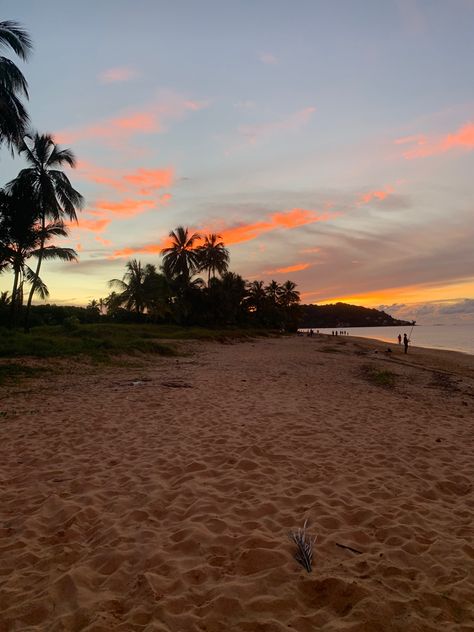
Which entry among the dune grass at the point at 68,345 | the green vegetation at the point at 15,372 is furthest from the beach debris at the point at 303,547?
the dune grass at the point at 68,345

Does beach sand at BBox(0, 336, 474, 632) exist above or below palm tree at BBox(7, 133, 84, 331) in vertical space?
below

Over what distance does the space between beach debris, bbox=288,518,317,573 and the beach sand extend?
6cm

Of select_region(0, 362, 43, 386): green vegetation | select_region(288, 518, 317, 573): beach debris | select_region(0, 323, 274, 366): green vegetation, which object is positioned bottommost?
select_region(288, 518, 317, 573): beach debris

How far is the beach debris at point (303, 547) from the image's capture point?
10.8 feet

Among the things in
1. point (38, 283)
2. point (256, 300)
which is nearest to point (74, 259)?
point (38, 283)

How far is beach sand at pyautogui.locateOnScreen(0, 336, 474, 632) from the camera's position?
2805 mm

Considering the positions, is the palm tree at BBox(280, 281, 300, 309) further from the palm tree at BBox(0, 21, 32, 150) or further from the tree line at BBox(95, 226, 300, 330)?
the palm tree at BBox(0, 21, 32, 150)

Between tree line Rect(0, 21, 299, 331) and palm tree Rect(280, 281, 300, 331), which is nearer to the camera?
tree line Rect(0, 21, 299, 331)

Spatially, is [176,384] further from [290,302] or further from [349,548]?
[290,302]

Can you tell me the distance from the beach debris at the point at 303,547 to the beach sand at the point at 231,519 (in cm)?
6

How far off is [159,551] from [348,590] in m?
1.64

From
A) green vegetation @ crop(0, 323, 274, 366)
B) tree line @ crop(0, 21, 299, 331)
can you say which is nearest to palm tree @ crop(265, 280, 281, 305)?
tree line @ crop(0, 21, 299, 331)

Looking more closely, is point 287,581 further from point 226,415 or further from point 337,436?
point 226,415

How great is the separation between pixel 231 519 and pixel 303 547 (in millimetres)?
908
